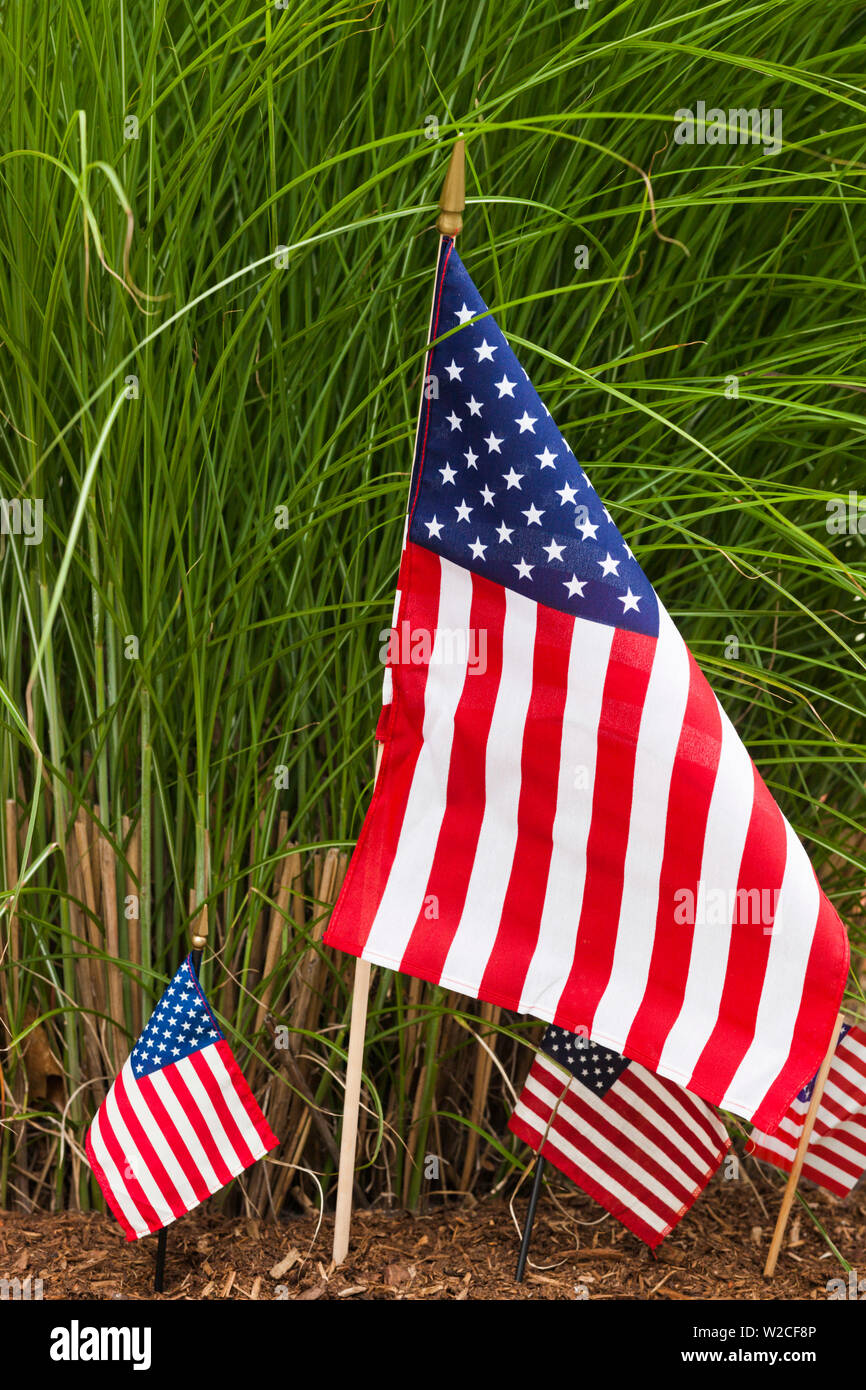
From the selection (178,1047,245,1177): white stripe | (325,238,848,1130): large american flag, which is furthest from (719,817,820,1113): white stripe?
(178,1047,245,1177): white stripe

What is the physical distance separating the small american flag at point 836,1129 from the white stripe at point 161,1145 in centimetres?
79

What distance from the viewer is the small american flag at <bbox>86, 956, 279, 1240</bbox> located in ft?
4.81

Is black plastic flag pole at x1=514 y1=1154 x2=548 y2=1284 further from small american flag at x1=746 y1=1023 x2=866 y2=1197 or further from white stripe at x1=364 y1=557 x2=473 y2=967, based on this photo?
white stripe at x1=364 y1=557 x2=473 y2=967

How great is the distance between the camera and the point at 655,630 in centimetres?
131

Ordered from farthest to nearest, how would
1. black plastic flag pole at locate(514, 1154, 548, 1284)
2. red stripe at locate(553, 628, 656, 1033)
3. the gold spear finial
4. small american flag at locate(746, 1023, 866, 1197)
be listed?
small american flag at locate(746, 1023, 866, 1197)
black plastic flag pole at locate(514, 1154, 548, 1284)
red stripe at locate(553, 628, 656, 1033)
the gold spear finial

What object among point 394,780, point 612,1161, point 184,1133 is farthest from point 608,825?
point 184,1133

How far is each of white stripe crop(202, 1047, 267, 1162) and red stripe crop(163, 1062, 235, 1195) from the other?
36 millimetres

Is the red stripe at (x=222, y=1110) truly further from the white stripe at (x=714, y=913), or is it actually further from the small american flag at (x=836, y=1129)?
the small american flag at (x=836, y=1129)

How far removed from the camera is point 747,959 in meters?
1.33

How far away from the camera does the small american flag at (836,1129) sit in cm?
164

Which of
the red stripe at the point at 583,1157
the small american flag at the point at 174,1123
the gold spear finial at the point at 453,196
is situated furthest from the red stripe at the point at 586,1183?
the gold spear finial at the point at 453,196

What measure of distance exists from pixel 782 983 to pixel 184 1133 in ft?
2.59
